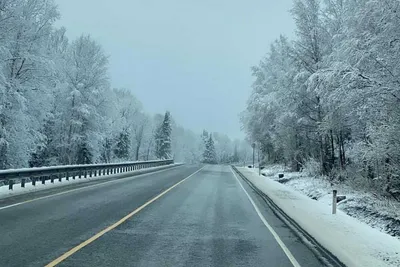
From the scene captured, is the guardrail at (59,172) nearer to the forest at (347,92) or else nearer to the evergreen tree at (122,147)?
the forest at (347,92)

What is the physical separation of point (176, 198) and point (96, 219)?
665 cm

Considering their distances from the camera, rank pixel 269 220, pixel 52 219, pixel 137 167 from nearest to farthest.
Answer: pixel 52 219
pixel 269 220
pixel 137 167

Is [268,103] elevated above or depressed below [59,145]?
above

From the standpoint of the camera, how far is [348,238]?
984 cm

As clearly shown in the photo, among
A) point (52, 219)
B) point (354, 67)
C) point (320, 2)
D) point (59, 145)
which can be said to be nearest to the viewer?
point (52, 219)

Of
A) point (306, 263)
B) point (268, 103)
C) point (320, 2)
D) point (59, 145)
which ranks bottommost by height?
point (306, 263)

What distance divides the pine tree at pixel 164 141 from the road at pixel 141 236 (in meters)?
86.5

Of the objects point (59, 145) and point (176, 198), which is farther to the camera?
point (59, 145)

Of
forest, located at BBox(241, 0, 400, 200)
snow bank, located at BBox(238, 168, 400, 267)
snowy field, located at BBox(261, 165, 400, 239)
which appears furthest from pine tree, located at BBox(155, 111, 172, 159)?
snow bank, located at BBox(238, 168, 400, 267)

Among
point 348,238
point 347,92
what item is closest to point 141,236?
point 348,238

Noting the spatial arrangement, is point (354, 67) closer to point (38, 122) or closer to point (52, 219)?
point (52, 219)

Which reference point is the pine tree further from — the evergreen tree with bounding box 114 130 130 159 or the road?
the road

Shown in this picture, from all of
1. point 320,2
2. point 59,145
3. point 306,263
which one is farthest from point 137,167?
point 306,263

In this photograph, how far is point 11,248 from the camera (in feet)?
24.5
